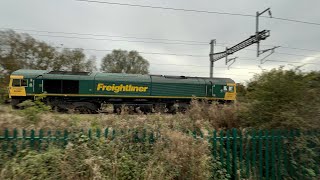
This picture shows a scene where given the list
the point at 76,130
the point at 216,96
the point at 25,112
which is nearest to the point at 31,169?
the point at 76,130

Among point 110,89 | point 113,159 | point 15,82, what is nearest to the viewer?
point 113,159

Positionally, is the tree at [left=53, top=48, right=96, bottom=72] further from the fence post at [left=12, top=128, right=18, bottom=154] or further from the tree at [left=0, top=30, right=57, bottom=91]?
the fence post at [left=12, top=128, right=18, bottom=154]

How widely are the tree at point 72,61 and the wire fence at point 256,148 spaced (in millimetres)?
40988

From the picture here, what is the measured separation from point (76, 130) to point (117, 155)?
0.93 m

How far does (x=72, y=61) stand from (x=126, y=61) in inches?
713

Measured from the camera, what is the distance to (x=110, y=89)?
74.0 feet

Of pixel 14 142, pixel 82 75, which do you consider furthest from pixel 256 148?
pixel 82 75

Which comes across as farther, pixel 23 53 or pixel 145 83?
pixel 23 53

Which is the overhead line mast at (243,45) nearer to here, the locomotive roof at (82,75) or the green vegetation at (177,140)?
the locomotive roof at (82,75)

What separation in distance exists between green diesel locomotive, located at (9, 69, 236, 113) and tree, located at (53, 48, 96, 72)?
2252 cm

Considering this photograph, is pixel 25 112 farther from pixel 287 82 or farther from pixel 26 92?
pixel 26 92

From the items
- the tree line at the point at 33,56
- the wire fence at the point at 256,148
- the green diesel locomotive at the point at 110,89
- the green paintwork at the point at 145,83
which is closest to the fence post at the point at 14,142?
the wire fence at the point at 256,148

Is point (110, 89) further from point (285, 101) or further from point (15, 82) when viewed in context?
point (285, 101)

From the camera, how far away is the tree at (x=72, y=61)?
4384cm
